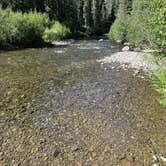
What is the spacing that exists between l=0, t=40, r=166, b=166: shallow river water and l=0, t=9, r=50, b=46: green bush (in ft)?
43.6

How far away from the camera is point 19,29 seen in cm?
3119

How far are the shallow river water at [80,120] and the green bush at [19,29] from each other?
13282 mm

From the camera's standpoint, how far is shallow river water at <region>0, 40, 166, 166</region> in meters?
7.28

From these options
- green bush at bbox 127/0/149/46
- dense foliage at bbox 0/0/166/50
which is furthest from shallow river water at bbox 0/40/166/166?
dense foliage at bbox 0/0/166/50

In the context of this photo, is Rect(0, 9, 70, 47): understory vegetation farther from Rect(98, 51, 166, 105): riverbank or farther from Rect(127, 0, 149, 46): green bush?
Rect(127, 0, 149, 46): green bush

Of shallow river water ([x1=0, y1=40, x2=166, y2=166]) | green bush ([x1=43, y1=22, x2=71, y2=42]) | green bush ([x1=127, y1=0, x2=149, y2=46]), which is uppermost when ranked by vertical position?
green bush ([x1=127, y1=0, x2=149, y2=46])

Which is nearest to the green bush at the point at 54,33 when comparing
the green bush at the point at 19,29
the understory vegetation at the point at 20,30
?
the understory vegetation at the point at 20,30

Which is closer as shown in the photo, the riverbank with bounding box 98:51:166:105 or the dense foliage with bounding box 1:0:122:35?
the riverbank with bounding box 98:51:166:105

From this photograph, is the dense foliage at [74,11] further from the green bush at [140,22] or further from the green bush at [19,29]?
the green bush at [140,22]

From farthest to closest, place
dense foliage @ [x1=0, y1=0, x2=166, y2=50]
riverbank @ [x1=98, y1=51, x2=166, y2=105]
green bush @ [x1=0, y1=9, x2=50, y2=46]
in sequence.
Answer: dense foliage @ [x1=0, y1=0, x2=166, y2=50], green bush @ [x1=0, y1=9, x2=50, y2=46], riverbank @ [x1=98, y1=51, x2=166, y2=105]

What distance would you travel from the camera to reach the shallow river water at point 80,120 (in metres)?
7.28

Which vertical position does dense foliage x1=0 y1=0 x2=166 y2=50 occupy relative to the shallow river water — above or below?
above

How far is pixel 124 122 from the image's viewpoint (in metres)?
9.45

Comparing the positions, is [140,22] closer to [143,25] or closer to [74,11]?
[143,25]
